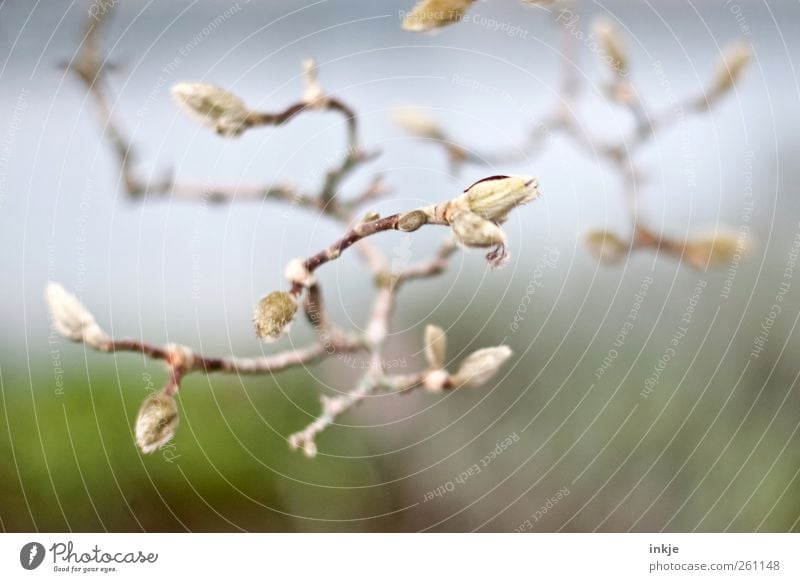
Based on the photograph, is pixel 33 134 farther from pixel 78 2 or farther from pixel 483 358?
pixel 483 358

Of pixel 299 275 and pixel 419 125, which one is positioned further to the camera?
pixel 419 125

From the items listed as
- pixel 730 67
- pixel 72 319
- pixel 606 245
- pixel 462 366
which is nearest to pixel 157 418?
pixel 72 319

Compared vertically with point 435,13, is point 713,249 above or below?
below

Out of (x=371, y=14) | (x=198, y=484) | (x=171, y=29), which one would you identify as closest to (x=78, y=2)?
(x=171, y=29)
